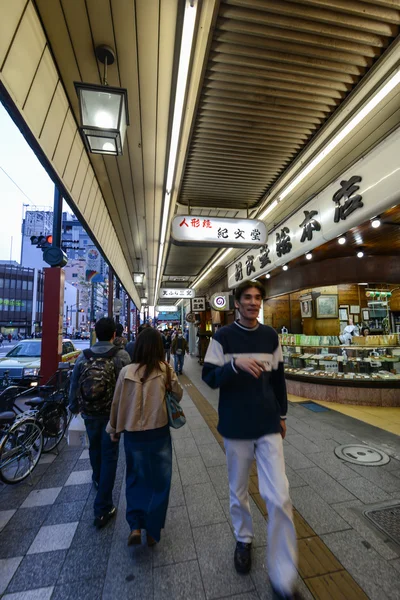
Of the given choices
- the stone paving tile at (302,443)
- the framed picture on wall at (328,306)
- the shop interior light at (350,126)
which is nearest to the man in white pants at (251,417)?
the stone paving tile at (302,443)

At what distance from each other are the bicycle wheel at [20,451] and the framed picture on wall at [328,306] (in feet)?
27.8

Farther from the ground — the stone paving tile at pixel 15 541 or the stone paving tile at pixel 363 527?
the stone paving tile at pixel 363 527

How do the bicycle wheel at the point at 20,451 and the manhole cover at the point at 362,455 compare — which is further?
the manhole cover at the point at 362,455

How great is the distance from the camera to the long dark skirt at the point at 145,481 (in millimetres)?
Answer: 2422

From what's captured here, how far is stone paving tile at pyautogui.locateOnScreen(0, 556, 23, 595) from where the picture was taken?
2.11m

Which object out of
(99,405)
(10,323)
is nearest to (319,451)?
(99,405)

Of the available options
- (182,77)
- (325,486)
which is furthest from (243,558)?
(182,77)

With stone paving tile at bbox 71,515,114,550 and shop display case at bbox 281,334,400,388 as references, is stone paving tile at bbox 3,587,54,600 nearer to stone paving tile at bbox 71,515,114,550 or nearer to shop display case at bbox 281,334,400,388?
stone paving tile at bbox 71,515,114,550

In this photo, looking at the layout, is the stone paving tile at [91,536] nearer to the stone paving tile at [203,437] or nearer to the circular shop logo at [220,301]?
the stone paving tile at [203,437]

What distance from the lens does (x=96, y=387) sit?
2.81 meters

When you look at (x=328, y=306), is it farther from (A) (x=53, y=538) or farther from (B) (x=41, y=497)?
(A) (x=53, y=538)

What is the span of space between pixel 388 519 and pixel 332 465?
111 cm

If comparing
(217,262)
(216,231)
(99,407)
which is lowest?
(99,407)

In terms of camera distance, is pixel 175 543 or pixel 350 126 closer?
pixel 175 543
